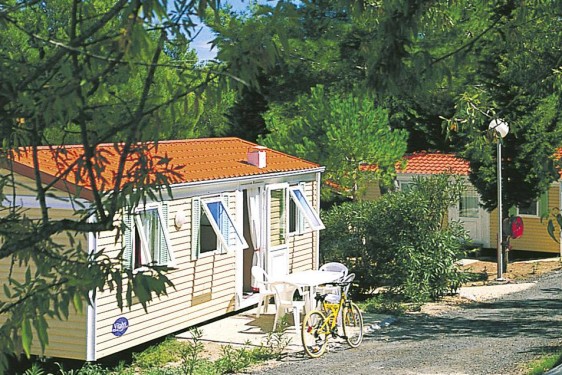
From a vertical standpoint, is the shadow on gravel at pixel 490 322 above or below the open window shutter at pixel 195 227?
below

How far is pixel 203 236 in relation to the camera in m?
15.2

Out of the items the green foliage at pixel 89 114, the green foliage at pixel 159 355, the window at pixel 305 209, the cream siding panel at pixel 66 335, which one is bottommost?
the green foliage at pixel 159 355

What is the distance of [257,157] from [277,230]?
4.74ft

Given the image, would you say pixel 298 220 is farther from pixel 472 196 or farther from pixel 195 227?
pixel 472 196

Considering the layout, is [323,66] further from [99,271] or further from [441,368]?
[99,271]

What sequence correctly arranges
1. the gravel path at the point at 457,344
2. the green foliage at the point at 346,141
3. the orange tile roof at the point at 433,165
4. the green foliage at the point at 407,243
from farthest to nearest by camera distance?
the orange tile roof at the point at 433,165, the green foliage at the point at 346,141, the green foliage at the point at 407,243, the gravel path at the point at 457,344

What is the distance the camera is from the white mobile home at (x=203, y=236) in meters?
11.9

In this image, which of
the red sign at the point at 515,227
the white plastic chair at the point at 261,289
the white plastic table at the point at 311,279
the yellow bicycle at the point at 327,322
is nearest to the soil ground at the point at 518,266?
the red sign at the point at 515,227

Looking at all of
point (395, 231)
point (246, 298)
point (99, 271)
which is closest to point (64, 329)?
point (246, 298)

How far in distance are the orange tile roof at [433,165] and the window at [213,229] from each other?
10025mm

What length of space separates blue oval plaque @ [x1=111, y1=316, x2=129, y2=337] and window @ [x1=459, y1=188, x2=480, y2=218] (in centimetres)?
1418

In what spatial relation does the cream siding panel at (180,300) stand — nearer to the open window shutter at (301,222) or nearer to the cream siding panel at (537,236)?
the open window shutter at (301,222)

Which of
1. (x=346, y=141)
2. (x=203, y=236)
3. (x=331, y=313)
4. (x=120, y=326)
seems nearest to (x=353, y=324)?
(x=331, y=313)

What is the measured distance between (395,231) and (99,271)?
14.7m
